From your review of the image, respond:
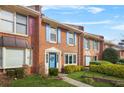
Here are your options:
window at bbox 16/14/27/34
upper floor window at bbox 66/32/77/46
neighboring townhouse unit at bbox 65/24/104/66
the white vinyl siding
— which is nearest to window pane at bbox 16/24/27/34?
window at bbox 16/14/27/34

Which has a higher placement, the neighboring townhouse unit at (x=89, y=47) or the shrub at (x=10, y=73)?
the neighboring townhouse unit at (x=89, y=47)

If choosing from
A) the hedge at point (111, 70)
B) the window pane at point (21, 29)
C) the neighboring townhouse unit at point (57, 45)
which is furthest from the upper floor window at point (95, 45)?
the window pane at point (21, 29)

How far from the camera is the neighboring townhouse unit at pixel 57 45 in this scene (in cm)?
2192

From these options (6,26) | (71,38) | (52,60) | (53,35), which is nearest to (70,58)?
(71,38)

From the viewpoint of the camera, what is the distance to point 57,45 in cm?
2417

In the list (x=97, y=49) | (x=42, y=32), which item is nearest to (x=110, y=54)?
(x=97, y=49)

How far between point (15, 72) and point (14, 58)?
1.21 meters

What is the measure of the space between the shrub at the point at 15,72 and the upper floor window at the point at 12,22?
106 inches

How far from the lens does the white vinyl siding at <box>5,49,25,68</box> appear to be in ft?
58.9

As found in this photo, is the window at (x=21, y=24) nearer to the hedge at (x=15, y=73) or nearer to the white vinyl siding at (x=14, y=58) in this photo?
the white vinyl siding at (x=14, y=58)

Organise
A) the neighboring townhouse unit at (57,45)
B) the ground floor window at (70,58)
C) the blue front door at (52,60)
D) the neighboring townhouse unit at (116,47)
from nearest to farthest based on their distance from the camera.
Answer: the neighboring townhouse unit at (57,45) → the blue front door at (52,60) → the ground floor window at (70,58) → the neighboring townhouse unit at (116,47)

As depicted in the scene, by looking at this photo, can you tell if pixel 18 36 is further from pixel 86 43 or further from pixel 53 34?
pixel 86 43
